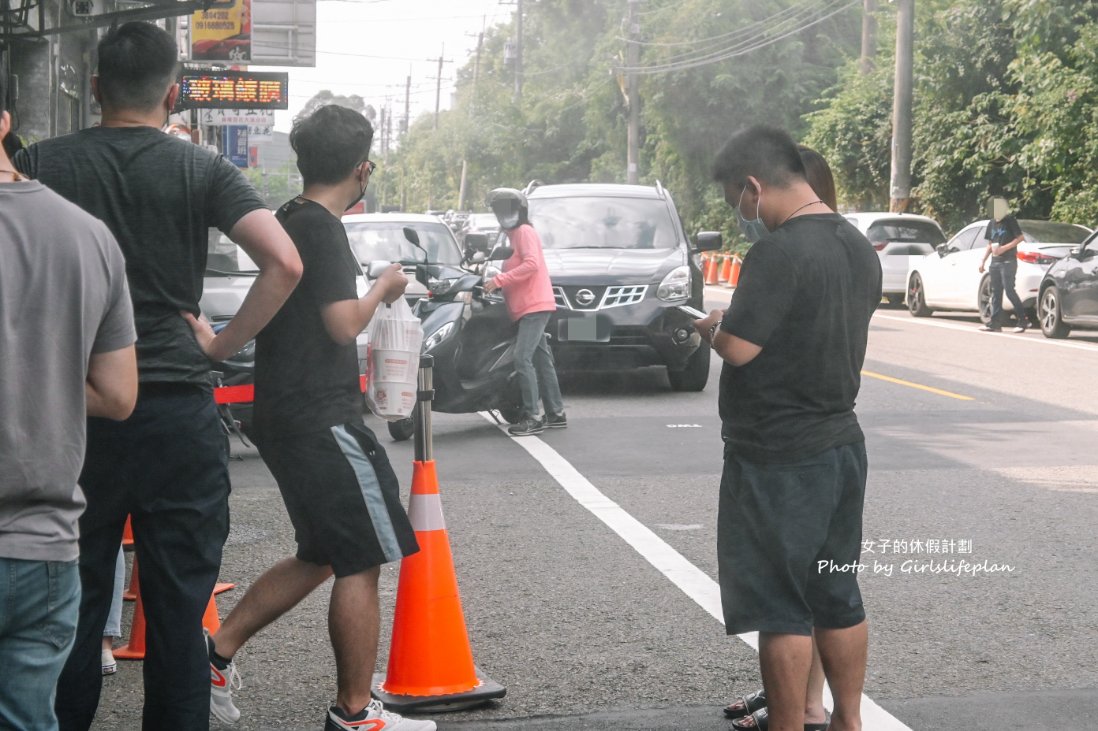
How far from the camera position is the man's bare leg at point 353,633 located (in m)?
4.37

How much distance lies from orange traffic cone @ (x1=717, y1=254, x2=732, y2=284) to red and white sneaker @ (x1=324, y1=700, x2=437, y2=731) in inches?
1329

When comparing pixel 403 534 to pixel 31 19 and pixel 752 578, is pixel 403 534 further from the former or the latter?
pixel 31 19

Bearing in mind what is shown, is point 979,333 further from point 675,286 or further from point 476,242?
point 476,242

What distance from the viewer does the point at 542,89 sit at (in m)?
78.6

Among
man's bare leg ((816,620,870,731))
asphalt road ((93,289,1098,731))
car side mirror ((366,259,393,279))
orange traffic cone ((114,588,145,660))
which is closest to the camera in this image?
man's bare leg ((816,620,870,731))

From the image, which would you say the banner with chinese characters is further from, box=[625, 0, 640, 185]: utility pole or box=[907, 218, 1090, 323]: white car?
box=[625, 0, 640, 185]: utility pole

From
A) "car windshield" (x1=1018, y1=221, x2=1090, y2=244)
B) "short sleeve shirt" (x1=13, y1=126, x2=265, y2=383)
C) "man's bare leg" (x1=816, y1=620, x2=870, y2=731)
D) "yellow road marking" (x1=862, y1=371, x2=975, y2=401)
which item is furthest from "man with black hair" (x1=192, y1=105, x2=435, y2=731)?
"car windshield" (x1=1018, y1=221, x2=1090, y2=244)

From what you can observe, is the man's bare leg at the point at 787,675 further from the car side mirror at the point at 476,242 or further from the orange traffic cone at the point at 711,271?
the orange traffic cone at the point at 711,271

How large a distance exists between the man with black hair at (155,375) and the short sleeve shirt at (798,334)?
4.02ft

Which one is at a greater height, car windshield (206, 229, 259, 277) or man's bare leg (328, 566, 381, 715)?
car windshield (206, 229, 259, 277)

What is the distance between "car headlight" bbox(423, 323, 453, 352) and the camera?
36.2ft

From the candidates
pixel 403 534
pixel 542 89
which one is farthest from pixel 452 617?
pixel 542 89

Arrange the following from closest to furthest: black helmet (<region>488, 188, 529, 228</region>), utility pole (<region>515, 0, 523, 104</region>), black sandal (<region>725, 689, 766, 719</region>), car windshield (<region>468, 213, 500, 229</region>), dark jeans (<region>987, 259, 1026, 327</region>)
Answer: black sandal (<region>725, 689, 766, 719</region>) → black helmet (<region>488, 188, 529, 228</region>) → dark jeans (<region>987, 259, 1026, 327</region>) → car windshield (<region>468, 213, 500, 229</region>) → utility pole (<region>515, 0, 523, 104</region>)

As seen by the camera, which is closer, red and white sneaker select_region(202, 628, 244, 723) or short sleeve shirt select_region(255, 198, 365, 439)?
short sleeve shirt select_region(255, 198, 365, 439)
